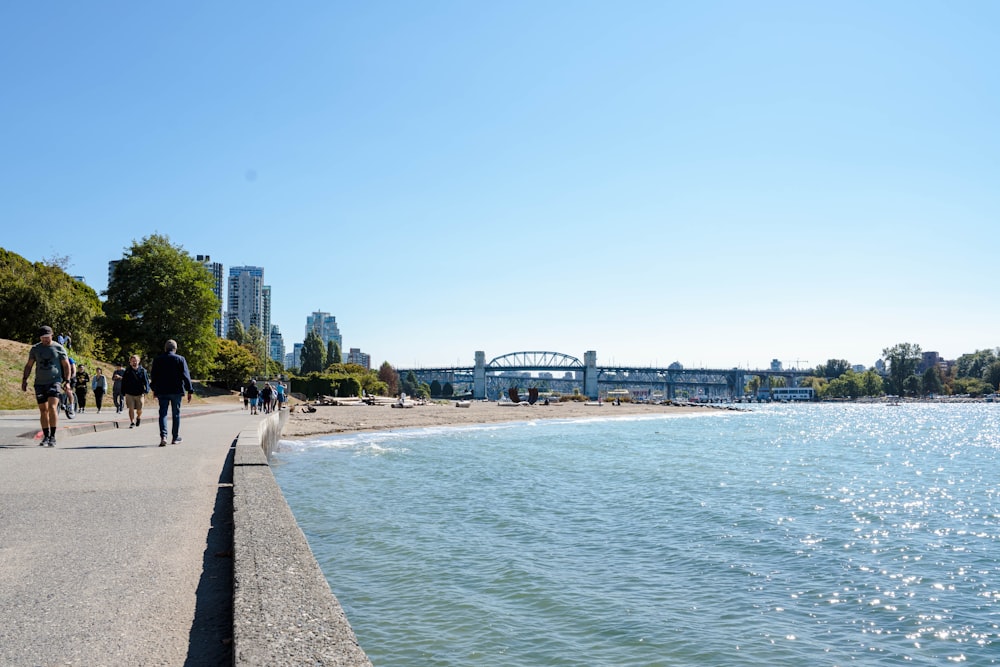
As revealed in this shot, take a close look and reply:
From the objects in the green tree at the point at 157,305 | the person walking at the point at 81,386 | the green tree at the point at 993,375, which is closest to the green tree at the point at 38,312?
the green tree at the point at 157,305

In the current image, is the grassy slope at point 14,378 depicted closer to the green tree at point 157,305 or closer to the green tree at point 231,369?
the green tree at point 157,305

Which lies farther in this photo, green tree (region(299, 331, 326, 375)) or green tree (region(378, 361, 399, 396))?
green tree (region(378, 361, 399, 396))

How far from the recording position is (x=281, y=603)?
379cm

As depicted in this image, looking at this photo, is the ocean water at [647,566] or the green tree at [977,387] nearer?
the ocean water at [647,566]

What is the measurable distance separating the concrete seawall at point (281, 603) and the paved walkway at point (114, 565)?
0.23 meters

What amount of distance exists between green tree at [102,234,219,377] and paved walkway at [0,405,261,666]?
50.3 m

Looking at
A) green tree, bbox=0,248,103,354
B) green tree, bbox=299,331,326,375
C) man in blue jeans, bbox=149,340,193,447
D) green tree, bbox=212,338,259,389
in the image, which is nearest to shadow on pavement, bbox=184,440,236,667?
man in blue jeans, bbox=149,340,193,447

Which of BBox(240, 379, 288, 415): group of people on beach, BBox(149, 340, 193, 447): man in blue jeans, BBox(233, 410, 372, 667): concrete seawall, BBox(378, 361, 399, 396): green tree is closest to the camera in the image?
BBox(233, 410, 372, 667): concrete seawall

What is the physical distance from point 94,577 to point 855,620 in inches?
289

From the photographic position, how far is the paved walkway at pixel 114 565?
11.8ft

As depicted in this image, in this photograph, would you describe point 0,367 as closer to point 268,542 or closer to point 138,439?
point 138,439

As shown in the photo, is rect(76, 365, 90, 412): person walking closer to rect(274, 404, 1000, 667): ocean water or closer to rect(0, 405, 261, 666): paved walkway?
rect(274, 404, 1000, 667): ocean water

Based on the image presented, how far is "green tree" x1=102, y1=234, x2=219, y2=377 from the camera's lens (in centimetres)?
5644

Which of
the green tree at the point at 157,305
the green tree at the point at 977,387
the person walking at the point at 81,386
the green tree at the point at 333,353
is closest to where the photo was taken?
the person walking at the point at 81,386
